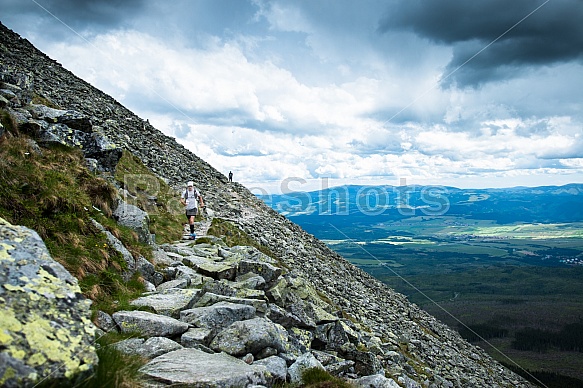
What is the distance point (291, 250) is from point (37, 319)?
1186 inches

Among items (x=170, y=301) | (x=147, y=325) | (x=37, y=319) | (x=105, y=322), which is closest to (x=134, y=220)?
(x=170, y=301)

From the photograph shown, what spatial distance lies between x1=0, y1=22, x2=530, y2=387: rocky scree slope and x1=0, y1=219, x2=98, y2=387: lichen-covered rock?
3.65 meters

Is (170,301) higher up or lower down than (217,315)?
higher up

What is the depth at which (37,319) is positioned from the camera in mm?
5133

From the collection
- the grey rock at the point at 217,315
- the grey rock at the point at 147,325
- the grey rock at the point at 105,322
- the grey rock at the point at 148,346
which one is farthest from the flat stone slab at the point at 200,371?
the grey rock at the point at 105,322

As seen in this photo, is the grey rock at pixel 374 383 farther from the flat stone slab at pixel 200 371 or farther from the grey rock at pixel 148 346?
the grey rock at pixel 148 346

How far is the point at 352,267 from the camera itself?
45.3m

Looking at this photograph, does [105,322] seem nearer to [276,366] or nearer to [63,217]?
[276,366]

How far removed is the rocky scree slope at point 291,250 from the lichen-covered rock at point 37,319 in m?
3.65

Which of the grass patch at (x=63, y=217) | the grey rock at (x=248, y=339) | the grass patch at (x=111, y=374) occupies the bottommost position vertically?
the grey rock at (x=248, y=339)

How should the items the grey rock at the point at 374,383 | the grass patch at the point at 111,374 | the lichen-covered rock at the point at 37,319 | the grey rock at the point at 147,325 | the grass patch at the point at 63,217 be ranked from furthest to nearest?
the grass patch at the point at 63,217 < the grey rock at the point at 374,383 < the grey rock at the point at 147,325 < the grass patch at the point at 111,374 < the lichen-covered rock at the point at 37,319

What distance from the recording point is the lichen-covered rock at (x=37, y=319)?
14.9ft

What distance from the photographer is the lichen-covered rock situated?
178 inches

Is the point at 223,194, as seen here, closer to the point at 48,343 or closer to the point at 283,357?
the point at 283,357
